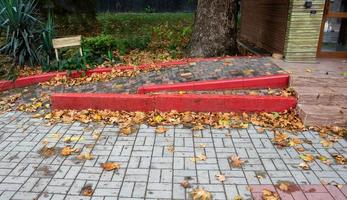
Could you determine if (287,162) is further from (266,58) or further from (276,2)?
(276,2)

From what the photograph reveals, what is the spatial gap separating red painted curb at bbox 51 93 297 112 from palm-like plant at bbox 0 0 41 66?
2703mm

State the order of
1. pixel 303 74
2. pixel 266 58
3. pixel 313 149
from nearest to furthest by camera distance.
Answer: pixel 313 149
pixel 303 74
pixel 266 58

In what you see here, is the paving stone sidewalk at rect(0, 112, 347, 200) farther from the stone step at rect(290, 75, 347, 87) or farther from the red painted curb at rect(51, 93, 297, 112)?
the stone step at rect(290, 75, 347, 87)

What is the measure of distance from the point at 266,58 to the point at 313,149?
10.6 ft

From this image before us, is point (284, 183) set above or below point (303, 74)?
below

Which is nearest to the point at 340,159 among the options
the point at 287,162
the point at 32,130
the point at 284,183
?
the point at 287,162

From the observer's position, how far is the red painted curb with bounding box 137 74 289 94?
5.60 metres

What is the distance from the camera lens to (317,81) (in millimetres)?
5668

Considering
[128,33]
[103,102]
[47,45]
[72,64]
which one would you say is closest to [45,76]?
[72,64]

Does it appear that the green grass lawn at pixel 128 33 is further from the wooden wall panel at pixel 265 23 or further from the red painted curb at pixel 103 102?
the red painted curb at pixel 103 102

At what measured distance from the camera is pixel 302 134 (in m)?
4.71

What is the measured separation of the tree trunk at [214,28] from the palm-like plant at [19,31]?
11.9ft

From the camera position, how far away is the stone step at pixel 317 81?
5.63 m

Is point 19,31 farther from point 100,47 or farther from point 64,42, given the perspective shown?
point 100,47
